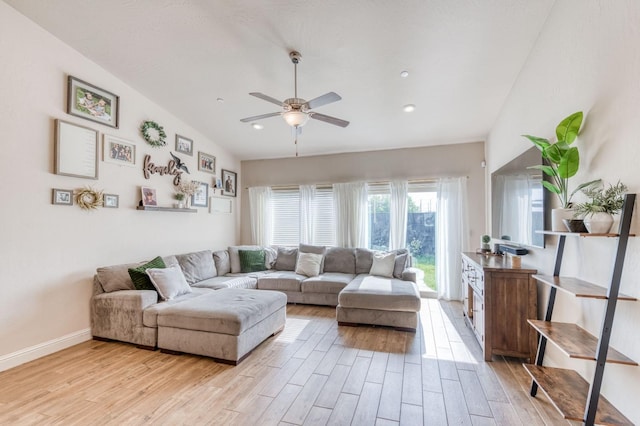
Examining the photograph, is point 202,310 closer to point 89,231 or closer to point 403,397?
point 89,231

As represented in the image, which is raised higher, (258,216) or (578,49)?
(578,49)

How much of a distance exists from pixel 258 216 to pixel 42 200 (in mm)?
3492

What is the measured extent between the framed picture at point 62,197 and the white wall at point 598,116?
183 inches

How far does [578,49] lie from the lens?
82.5 inches

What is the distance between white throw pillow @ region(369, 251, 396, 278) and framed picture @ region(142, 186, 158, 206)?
3.44 meters

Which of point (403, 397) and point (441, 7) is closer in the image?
point (403, 397)

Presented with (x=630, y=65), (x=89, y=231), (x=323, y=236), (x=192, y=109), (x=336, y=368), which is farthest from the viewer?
(x=323, y=236)

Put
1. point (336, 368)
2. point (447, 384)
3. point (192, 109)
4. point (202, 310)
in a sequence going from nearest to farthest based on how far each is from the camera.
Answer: point (447, 384), point (336, 368), point (202, 310), point (192, 109)

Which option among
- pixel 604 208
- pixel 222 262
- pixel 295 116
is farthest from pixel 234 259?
pixel 604 208

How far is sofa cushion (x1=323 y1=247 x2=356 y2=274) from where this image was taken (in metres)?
5.07

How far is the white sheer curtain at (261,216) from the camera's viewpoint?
6008 mm

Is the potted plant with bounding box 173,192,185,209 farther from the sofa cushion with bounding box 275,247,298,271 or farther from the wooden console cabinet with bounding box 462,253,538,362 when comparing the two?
the wooden console cabinet with bounding box 462,253,538,362

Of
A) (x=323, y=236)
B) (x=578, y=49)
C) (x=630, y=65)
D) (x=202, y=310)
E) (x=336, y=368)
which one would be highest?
(x=578, y=49)

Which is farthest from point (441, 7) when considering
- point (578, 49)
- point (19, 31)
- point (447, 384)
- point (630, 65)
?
point (19, 31)
